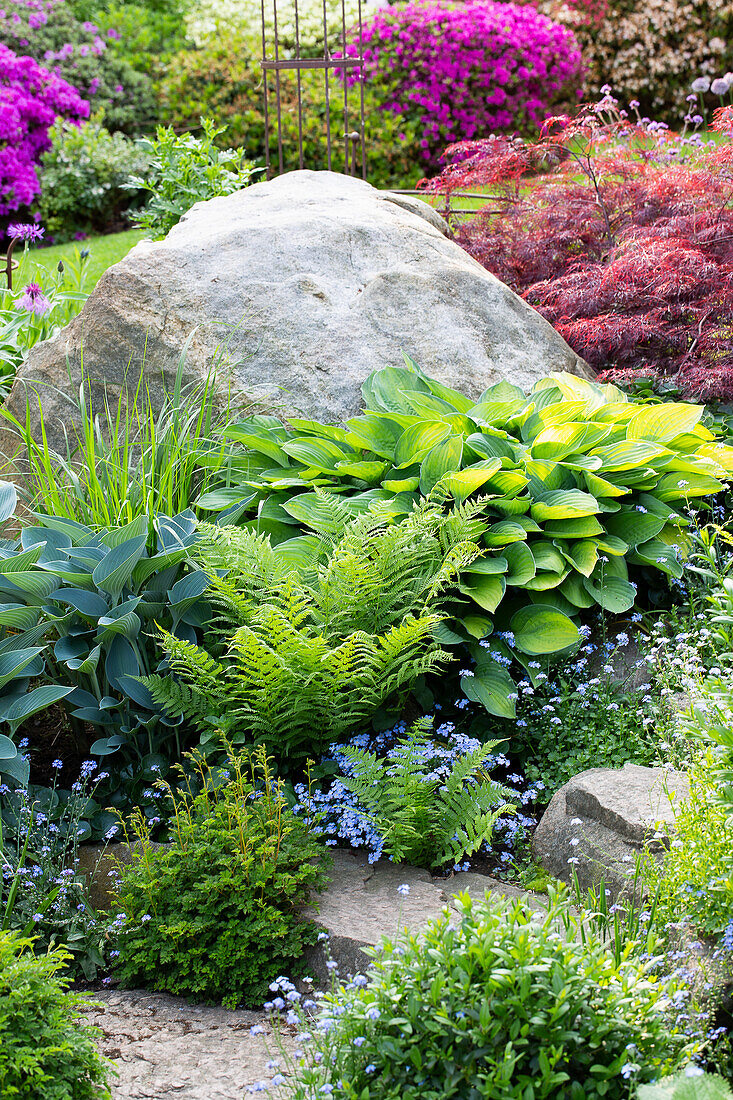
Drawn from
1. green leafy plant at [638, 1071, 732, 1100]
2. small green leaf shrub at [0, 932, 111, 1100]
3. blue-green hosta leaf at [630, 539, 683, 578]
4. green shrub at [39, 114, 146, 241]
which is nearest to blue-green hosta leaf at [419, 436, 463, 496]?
blue-green hosta leaf at [630, 539, 683, 578]

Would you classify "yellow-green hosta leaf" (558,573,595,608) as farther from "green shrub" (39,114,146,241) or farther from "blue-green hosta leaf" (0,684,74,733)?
"green shrub" (39,114,146,241)

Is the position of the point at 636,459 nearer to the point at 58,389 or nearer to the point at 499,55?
the point at 58,389

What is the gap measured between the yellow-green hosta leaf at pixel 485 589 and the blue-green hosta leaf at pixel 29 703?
128cm

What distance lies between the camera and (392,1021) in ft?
5.38

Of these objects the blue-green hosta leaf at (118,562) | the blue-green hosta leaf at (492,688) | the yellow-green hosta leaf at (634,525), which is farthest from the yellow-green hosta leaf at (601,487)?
the blue-green hosta leaf at (118,562)

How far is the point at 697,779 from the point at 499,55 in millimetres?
12330

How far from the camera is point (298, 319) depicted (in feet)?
13.8

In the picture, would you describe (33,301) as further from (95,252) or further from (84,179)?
(84,179)

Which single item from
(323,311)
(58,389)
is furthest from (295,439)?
(58,389)

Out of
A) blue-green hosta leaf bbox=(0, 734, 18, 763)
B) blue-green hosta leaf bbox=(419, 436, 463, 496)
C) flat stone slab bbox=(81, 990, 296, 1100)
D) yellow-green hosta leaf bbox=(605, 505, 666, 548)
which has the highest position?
blue-green hosta leaf bbox=(419, 436, 463, 496)

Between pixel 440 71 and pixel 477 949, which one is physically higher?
pixel 440 71

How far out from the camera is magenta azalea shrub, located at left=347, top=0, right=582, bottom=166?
473 inches

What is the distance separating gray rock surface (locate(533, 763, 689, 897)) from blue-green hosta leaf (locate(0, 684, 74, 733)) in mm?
1465

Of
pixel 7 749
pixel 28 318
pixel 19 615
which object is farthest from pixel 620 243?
pixel 7 749
